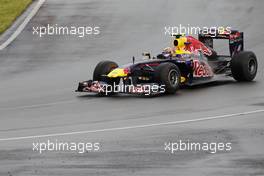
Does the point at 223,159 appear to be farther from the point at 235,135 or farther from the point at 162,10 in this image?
the point at 162,10

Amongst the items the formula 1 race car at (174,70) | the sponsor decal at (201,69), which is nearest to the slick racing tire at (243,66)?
the formula 1 race car at (174,70)

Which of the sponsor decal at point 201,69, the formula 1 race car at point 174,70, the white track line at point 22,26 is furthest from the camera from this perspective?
the white track line at point 22,26

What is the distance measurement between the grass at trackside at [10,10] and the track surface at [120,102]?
2.27ft

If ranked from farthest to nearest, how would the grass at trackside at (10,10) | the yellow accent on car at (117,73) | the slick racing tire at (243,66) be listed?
the grass at trackside at (10,10)
the slick racing tire at (243,66)
the yellow accent on car at (117,73)

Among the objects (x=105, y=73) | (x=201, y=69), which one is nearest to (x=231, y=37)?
(x=201, y=69)

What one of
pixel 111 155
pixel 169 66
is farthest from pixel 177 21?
pixel 111 155

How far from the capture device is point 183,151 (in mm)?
12531

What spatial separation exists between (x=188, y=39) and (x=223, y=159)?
8.45 metres

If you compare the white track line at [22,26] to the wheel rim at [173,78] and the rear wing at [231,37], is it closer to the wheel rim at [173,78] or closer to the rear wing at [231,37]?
the rear wing at [231,37]

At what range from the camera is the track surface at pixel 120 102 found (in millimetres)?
11930

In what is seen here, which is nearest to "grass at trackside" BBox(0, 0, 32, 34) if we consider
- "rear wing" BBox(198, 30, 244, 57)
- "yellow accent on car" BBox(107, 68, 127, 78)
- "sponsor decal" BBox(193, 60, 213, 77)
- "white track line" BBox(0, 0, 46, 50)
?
"white track line" BBox(0, 0, 46, 50)

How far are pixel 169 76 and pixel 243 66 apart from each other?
2225 millimetres

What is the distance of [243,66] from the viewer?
19.8 meters

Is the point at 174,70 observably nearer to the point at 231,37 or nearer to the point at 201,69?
the point at 201,69
